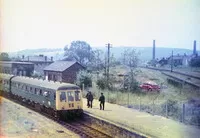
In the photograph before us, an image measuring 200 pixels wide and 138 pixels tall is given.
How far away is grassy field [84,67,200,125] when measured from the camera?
171 inches

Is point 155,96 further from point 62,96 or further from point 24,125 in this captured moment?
point 24,125

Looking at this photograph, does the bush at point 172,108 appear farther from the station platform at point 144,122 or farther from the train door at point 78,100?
the train door at point 78,100

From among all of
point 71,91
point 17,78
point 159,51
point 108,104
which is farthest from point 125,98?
point 17,78

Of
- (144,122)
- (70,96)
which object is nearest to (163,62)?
(144,122)

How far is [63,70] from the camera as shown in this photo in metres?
4.45

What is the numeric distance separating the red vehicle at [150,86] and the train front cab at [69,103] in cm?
Result: 109

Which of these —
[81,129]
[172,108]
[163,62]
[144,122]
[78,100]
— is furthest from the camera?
[78,100]

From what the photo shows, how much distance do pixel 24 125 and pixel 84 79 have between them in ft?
3.19

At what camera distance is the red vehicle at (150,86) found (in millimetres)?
4523

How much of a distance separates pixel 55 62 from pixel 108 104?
1417 mm

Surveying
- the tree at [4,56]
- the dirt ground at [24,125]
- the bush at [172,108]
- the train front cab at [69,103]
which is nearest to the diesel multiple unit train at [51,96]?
the train front cab at [69,103]

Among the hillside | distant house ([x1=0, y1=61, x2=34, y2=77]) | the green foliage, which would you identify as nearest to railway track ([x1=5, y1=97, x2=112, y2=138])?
the green foliage

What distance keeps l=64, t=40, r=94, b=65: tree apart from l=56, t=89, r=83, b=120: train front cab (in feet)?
3.25

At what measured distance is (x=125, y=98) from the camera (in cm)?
514
